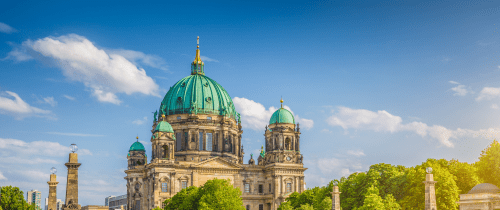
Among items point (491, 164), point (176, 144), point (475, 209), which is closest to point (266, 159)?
point (176, 144)

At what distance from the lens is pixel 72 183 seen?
153 ft

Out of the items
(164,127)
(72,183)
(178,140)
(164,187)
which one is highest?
(164,127)

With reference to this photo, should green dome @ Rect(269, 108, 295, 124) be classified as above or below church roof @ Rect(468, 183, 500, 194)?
above

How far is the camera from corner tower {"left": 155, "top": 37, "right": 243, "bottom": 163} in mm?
112000

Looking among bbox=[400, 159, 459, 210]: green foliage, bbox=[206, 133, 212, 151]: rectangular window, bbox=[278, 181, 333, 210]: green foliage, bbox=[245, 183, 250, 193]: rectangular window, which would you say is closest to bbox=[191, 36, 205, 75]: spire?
bbox=[206, 133, 212, 151]: rectangular window

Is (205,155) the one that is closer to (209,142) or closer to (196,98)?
(209,142)

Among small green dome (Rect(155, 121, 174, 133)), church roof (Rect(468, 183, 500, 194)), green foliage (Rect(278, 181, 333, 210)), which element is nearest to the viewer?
church roof (Rect(468, 183, 500, 194))

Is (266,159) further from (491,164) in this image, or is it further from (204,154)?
(491,164)

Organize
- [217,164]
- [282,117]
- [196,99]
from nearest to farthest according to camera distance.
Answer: [217,164], [282,117], [196,99]

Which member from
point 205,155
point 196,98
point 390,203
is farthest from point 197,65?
point 390,203

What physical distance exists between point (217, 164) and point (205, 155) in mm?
5071

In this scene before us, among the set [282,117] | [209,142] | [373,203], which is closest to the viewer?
[373,203]

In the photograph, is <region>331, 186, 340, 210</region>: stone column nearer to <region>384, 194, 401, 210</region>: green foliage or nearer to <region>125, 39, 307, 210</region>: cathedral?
<region>384, 194, 401, 210</region>: green foliage

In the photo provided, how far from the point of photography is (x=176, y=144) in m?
113
